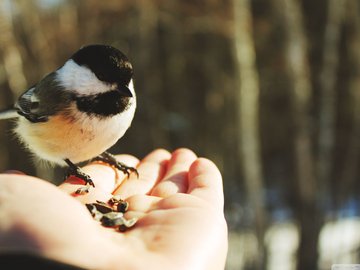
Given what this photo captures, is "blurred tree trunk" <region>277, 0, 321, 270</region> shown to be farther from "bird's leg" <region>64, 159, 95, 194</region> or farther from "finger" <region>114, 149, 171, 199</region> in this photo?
"bird's leg" <region>64, 159, 95, 194</region>

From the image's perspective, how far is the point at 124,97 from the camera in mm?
1343

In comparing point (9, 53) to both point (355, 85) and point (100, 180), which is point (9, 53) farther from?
point (355, 85)

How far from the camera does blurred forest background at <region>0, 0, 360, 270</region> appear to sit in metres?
2.64

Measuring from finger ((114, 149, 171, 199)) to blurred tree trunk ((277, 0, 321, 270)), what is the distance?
1157 millimetres

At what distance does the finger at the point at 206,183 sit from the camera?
3.77 feet

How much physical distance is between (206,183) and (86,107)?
0.42 m

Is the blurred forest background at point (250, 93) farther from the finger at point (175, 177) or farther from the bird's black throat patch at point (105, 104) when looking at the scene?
the bird's black throat patch at point (105, 104)

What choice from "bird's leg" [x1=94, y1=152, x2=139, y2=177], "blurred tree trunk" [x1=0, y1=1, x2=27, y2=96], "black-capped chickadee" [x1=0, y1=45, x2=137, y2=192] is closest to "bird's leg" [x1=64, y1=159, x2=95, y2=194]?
"black-capped chickadee" [x1=0, y1=45, x2=137, y2=192]

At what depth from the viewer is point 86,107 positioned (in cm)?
134

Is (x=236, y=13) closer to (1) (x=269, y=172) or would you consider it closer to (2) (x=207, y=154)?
(2) (x=207, y=154)

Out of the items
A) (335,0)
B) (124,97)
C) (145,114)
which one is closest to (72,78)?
(124,97)

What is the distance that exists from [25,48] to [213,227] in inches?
137

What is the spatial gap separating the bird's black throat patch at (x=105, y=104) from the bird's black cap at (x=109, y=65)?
0.14 ft

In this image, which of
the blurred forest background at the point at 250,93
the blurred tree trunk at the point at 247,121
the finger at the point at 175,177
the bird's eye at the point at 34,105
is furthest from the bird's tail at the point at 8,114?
the blurred tree trunk at the point at 247,121
